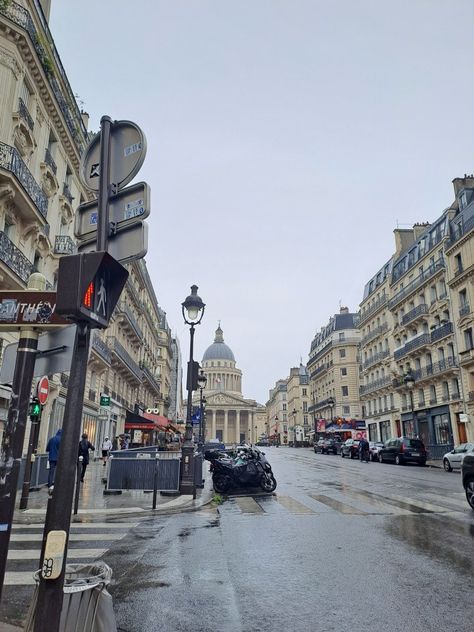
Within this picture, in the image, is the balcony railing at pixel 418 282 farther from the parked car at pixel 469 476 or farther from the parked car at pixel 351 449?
the parked car at pixel 469 476

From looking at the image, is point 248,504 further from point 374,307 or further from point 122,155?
point 374,307

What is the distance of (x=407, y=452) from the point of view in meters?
28.6

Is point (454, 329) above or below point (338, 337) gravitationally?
below

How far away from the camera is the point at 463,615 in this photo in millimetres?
4195

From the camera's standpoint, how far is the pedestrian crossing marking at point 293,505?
1005cm

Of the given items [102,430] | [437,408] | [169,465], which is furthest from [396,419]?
[169,465]

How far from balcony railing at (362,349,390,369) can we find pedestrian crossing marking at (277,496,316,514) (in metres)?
38.6

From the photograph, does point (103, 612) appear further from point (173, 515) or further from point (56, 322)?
point (173, 515)

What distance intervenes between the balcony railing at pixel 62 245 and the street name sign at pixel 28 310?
1872 centimetres

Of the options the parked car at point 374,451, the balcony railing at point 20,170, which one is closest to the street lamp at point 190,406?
the balcony railing at point 20,170

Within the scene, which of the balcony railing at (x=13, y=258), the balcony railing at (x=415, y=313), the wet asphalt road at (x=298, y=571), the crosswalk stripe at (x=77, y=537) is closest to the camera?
the wet asphalt road at (x=298, y=571)

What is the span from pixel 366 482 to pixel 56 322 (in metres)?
14.9

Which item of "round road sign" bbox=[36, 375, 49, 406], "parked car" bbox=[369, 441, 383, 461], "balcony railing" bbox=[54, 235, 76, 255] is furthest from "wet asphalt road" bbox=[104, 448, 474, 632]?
"parked car" bbox=[369, 441, 383, 461]

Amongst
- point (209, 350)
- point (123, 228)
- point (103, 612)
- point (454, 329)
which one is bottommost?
point (103, 612)
